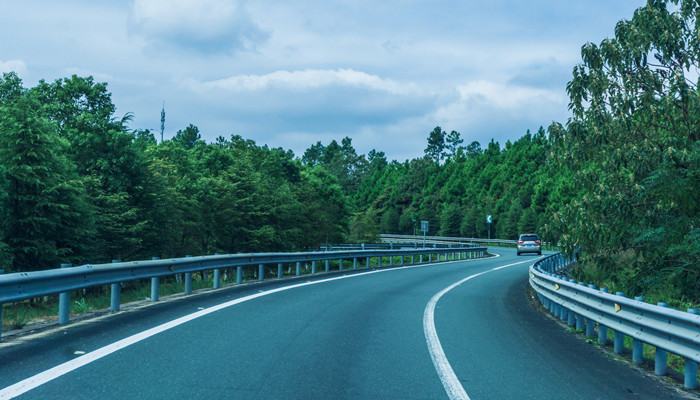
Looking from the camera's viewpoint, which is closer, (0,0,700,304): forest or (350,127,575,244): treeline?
(0,0,700,304): forest

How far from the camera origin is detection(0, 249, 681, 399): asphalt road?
556 cm

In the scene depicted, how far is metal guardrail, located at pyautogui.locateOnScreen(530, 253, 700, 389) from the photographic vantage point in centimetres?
610

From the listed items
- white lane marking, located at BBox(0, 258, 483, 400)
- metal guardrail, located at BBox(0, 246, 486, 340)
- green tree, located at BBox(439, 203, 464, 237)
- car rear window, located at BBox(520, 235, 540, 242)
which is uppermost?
green tree, located at BBox(439, 203, 464, 237)

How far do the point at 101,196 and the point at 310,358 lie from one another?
24.8 metres

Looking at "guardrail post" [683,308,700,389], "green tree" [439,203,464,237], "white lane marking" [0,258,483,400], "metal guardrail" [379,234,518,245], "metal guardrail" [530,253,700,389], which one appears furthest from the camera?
"green tree" [439,203,464,237]

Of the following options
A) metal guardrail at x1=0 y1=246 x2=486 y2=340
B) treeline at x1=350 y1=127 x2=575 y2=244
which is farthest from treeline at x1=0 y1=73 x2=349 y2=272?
treeline at x1=350 y1=127 x2=575 y2=244

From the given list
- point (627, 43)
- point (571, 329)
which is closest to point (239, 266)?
point (571, 329)

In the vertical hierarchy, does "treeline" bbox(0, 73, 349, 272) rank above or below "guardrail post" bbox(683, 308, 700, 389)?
above

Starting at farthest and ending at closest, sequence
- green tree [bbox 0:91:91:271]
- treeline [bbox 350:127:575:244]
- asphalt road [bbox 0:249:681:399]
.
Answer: treeline [bbox 350:127:575:244]
green tree [bbox 0:91:91:271]
asphalt road [bbox 0:249:681:399]

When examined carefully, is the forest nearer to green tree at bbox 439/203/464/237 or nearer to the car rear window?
the car rear window

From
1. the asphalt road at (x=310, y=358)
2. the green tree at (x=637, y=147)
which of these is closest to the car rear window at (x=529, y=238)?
the green tree at (x=637, y=147)

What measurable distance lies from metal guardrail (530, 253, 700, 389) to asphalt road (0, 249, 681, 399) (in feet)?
1.16

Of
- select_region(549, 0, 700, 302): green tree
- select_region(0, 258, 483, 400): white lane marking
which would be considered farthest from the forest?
select_region(0, 258, 483, 400): white lane marking

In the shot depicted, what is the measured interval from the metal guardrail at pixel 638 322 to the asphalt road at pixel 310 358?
1.16 feet
